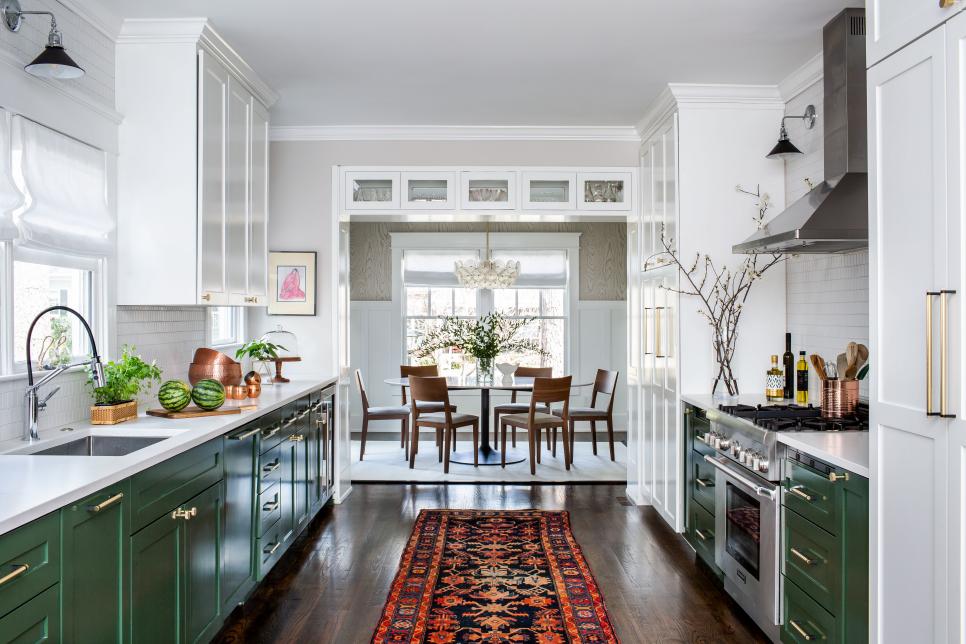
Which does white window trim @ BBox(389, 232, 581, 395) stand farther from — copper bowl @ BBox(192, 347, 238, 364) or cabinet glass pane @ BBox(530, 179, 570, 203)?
copper bowl @ BBox(192, 347, 238, 364)

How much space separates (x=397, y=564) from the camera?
12.8 feet

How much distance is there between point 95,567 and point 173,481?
0.50 metres

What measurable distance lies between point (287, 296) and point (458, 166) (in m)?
1.59

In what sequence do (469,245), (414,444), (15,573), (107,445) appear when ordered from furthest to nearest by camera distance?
(469,245) < (414,444) < (107,445) < (15,573)

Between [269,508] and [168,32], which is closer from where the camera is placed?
[168,32]

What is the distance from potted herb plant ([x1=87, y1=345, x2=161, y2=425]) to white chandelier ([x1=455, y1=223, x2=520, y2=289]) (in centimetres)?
450

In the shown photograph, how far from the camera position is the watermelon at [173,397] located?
3154mm

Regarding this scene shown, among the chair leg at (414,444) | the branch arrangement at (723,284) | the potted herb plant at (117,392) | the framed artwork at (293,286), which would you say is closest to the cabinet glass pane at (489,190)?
the framed artwork at (293,286)

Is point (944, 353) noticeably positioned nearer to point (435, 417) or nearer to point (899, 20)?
point (899, 20)

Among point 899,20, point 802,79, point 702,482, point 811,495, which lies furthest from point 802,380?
point 899,20

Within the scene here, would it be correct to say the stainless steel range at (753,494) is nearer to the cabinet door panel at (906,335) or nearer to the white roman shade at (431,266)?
the cabinet door panel at (906,335)

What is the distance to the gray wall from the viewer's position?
8328mm

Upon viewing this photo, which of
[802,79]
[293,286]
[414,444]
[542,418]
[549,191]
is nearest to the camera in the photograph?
[802,79]

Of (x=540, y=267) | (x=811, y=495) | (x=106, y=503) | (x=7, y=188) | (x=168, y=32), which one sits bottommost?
(x=811, y=495)
